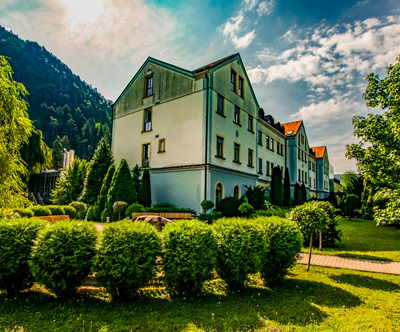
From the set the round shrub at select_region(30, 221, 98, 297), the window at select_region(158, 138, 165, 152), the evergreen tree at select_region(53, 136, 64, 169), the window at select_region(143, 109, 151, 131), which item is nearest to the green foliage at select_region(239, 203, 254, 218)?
the window at select_region(158, 138, 165, 152)

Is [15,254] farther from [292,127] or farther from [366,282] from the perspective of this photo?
[292,127]

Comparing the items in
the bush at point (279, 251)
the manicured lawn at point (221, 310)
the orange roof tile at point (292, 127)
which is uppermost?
the orange roof tile at point (292, 127)

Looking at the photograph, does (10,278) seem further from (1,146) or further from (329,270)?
(329,270)

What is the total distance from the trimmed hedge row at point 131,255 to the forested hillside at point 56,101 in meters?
86.7

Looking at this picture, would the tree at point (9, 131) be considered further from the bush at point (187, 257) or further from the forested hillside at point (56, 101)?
the forested hillside at point (56, 101)

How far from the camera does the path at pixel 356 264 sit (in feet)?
25.8

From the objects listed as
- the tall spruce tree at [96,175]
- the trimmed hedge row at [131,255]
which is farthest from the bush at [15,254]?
the tall spruce tree at [96,175]

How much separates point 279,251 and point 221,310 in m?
2.09

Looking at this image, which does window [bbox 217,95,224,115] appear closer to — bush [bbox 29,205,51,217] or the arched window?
the arched window

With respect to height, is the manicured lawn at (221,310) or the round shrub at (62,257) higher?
the round shrub at (62,257)

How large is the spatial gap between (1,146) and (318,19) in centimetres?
1280

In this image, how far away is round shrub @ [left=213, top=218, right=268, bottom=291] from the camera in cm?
542

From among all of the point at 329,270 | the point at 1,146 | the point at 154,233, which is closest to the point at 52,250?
the point at 154,233

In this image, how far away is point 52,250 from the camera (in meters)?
4.71
